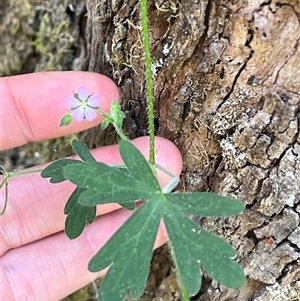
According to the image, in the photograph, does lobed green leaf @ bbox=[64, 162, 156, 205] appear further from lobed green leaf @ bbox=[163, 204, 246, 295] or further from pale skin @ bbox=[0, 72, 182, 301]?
pale skin @ bbox=[0, 72, 182, 301]

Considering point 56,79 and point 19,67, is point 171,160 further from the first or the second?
point 19,67

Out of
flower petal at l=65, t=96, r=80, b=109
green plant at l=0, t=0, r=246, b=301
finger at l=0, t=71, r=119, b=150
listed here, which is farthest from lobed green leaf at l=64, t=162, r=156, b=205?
finger at l=0, t=71, r=119, b=150

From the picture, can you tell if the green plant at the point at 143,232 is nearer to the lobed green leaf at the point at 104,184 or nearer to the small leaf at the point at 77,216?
the lobed green leaf at the point at 104,184

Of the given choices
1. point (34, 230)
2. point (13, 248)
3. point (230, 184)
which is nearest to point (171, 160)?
point (230, 184)

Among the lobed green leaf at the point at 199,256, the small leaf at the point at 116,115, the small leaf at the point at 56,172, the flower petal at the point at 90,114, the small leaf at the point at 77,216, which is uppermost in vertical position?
the small leaf at the point at 116,115

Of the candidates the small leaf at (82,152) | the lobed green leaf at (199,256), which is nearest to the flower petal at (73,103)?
the small leaf at (82,152)

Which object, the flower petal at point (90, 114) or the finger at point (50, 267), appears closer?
the flower petal at point (90, 114)
